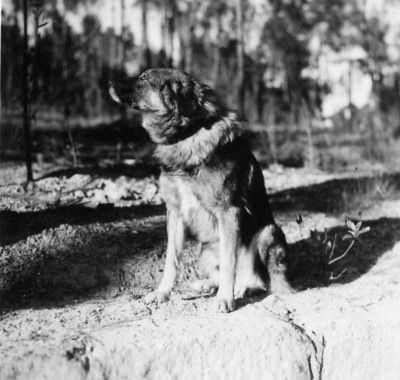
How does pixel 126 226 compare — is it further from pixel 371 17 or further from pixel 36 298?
pixel 371 17

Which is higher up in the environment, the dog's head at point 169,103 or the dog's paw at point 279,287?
the dog's head at point 169,103

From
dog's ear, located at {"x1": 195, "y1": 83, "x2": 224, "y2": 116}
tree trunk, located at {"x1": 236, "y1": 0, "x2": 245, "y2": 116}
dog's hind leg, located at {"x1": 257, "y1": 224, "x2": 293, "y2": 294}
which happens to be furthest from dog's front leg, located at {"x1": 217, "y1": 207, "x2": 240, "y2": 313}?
tree trunk, located at {"x1": 236, "y1": 0, "x2": 245, "y2": 116}

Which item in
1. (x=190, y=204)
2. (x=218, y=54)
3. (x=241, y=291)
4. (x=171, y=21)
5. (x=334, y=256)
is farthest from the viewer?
(x=218, y=54)

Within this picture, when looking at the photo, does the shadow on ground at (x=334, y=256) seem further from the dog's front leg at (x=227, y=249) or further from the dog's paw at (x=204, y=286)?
the dog's front leg at (x=227, y=249)

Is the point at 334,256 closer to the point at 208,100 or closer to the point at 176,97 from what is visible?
the point at 208,100

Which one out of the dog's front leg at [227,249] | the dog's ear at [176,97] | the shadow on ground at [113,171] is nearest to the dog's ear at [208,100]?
the dog's ear at [176,97]

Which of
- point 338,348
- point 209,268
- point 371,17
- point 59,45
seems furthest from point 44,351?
point 371,17

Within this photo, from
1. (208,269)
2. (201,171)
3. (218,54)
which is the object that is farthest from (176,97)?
(218,54)
